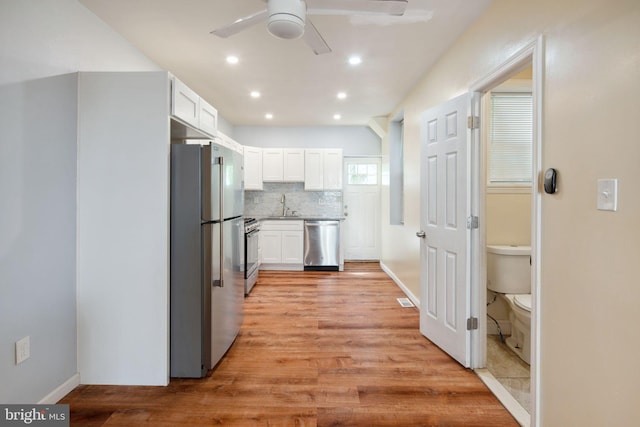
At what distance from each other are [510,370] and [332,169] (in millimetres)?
4015

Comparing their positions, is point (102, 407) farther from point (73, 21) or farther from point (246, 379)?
point (73, 21)

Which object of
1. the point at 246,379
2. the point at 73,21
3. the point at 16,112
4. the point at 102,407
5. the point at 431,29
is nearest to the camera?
the point at 16,112

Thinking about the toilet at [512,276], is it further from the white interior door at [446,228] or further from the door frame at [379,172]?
the door frame at [379,172]

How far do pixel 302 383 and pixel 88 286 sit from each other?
1577 millimetres

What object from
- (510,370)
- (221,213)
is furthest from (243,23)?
(510,370)

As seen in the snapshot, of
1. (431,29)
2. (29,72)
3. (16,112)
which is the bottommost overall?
(16,112)

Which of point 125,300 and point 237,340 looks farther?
point 237,340

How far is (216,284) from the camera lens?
7.38ft

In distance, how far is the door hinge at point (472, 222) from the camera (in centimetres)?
223

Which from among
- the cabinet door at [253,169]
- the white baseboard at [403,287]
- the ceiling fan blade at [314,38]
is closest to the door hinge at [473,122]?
the ceiling fan blade at [314,38]

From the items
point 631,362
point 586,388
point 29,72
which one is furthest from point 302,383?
point 29,72

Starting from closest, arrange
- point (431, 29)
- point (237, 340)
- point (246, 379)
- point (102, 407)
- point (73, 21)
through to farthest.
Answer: point (102, 407) → point (73, 21) → point (246, 379) → point (431, 29) → point (237, 340)

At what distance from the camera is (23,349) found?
1.63m

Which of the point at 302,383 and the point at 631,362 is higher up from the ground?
the point at 631,362
